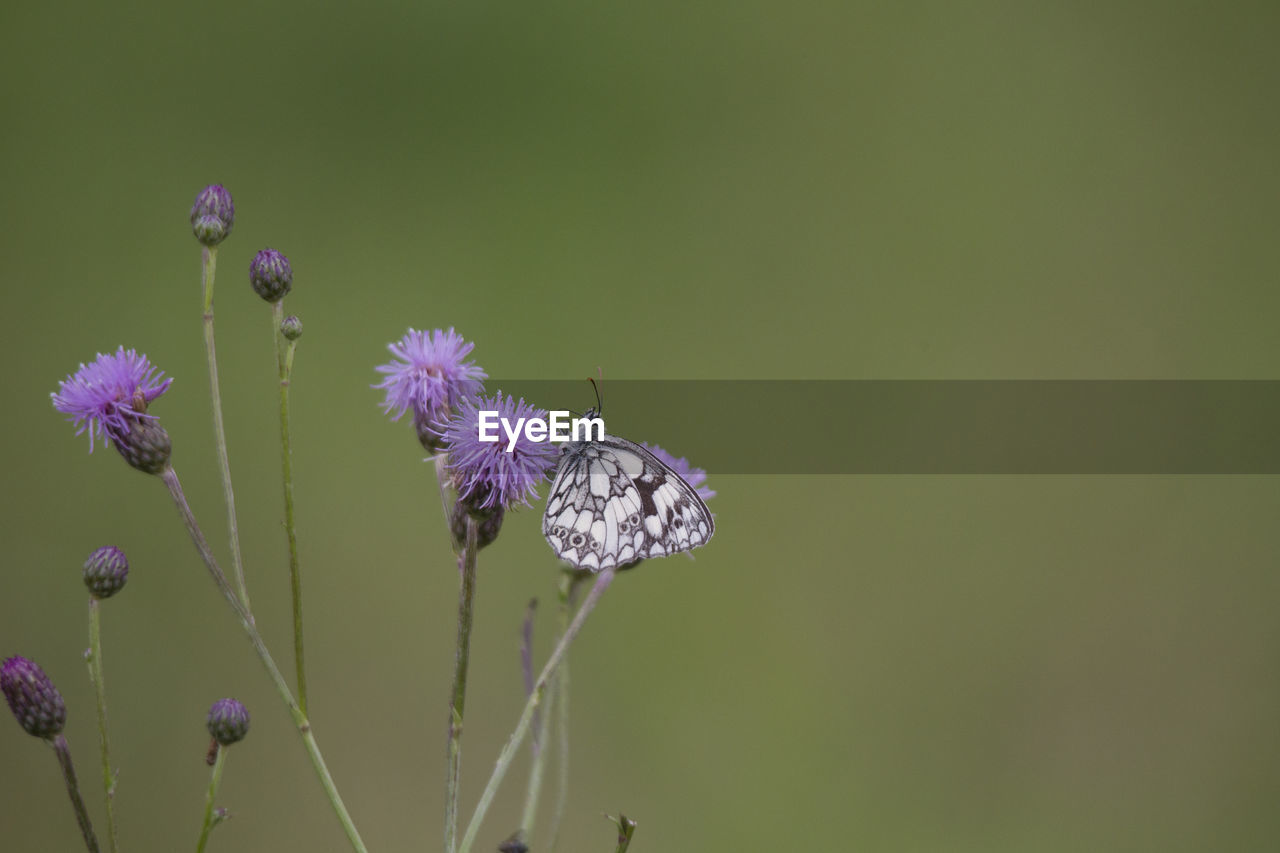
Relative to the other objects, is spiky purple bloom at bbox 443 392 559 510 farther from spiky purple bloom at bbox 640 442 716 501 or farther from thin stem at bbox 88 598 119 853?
thin stem at bbox 88 598 119 853

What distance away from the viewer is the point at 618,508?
2.59 ft

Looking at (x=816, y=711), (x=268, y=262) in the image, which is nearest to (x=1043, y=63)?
(x=816, y=711)

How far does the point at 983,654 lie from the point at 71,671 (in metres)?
1.78

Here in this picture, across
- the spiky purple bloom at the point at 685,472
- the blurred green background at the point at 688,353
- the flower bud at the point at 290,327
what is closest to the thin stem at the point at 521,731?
the spiky purple bloom at the point at 685,472

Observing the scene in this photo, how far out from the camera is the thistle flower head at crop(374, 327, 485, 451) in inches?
31.8

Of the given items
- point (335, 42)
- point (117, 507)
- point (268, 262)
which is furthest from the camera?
point (335, 42)

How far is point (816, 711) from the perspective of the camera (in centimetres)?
194

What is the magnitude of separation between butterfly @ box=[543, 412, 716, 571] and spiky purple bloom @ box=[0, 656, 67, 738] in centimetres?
37

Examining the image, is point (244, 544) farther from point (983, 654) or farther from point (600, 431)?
point (983, 654)

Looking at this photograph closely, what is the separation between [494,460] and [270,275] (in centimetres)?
22

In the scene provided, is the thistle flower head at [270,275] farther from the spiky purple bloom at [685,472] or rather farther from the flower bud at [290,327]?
the spiky purple bloom at [685,472]

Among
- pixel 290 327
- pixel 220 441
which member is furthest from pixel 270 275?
pixel 220 441

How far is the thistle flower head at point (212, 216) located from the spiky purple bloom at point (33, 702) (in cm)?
33

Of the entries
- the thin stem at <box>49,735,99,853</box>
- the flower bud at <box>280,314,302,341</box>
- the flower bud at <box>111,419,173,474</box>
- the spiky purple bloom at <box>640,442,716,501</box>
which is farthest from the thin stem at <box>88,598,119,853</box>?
the spiky purple bloom at <box>640,442,716,501</box>
